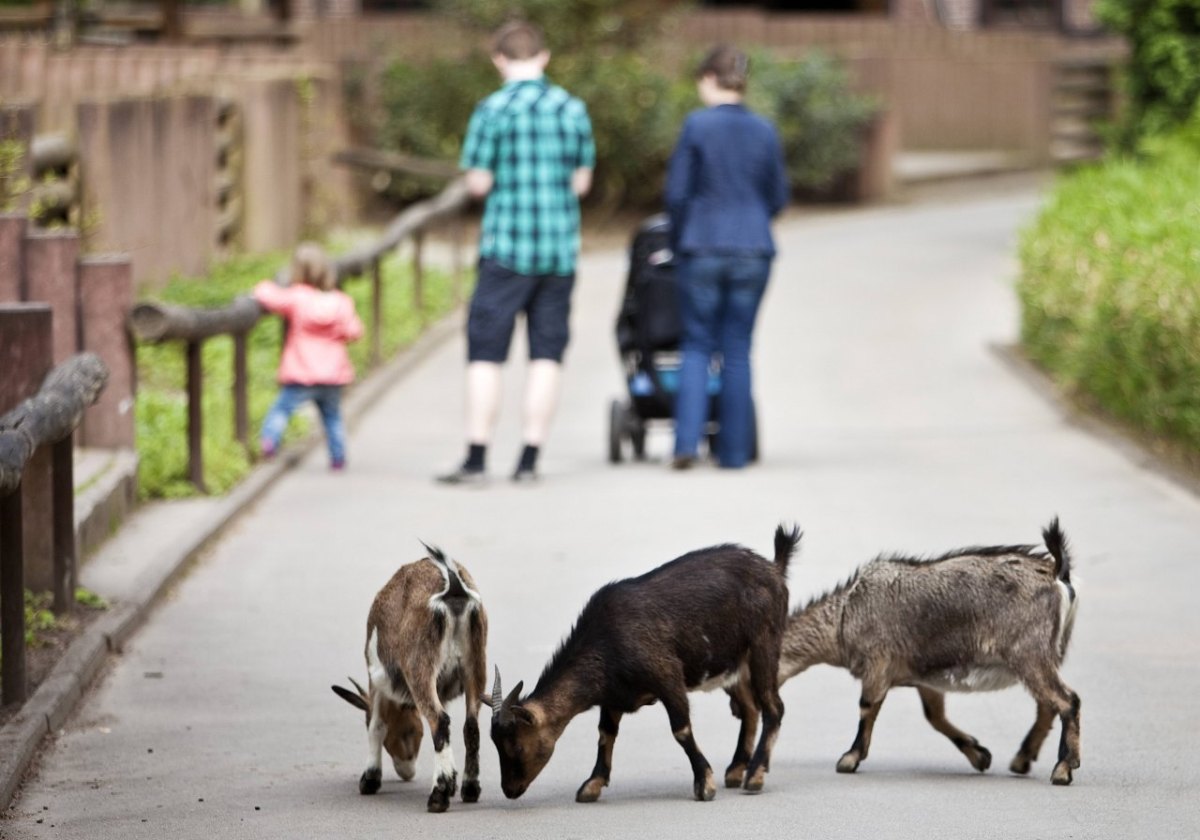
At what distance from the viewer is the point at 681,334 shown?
12.1 metres

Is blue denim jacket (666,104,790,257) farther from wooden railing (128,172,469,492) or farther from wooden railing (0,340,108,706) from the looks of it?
wooden railing (0,340,108,706)

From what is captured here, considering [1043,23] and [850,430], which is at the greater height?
[1043,23]

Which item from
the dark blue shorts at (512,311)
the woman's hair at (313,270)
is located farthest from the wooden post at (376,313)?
the dark blue shorts at (512,311)

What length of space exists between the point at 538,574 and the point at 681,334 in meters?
3.29

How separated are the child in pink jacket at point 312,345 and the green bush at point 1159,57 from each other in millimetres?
9008

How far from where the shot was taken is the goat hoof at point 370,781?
19.4ft

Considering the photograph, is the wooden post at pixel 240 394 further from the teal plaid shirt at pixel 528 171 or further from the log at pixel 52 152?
the log at pixel 52 152

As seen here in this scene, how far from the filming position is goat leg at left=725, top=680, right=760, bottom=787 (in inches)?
237

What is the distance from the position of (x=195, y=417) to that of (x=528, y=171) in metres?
2.17

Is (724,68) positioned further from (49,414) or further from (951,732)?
(951,732)

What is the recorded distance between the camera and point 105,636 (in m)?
7.59

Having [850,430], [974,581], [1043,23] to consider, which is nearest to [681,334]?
[850,430]

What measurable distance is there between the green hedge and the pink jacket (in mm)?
4312

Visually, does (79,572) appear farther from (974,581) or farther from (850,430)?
(850,430)
